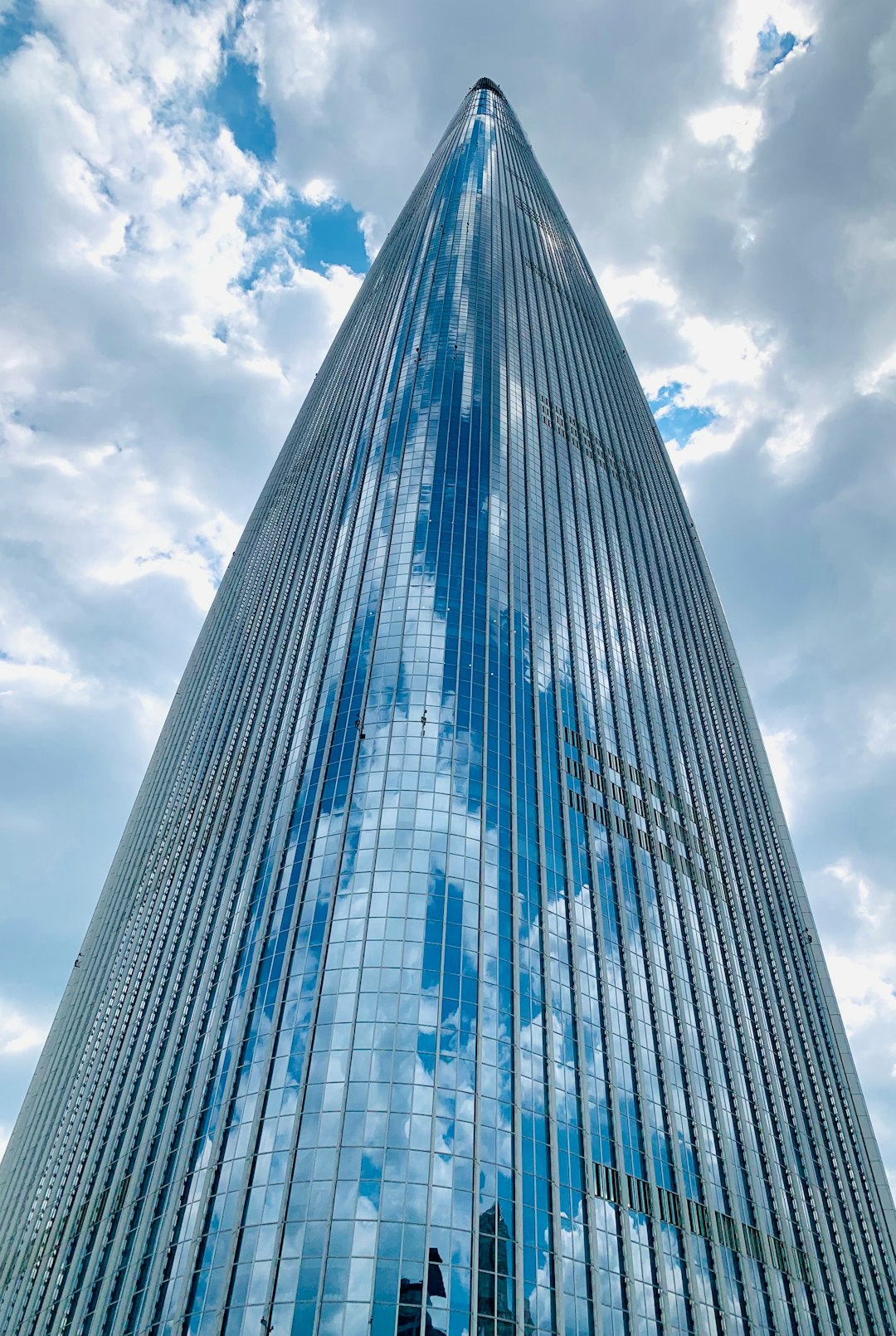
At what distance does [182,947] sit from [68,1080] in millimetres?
33483

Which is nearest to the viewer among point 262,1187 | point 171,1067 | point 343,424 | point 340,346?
point 262,1187

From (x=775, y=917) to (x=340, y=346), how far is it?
4597 inches

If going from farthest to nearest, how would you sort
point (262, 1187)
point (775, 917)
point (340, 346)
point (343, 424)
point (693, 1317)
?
point (340, 346) < point (343, 424) < point (775, 917) < point (693, 1317) < point (262, 1187)

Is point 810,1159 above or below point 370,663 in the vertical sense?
below

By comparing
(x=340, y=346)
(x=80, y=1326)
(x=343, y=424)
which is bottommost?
(x=80, y=1326)

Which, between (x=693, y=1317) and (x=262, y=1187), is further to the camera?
(x=693, y=1317)

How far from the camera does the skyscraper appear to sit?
195 feet

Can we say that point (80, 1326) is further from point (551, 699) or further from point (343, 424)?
point (343, 424)

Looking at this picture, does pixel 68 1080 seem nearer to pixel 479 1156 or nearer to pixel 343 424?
pixel 479 1156

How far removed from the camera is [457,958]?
68.6 m

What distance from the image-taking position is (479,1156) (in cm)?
6050

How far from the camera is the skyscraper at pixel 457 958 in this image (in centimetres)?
5956


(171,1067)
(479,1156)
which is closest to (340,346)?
(171,1067)

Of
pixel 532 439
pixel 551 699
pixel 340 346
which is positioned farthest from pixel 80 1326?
pixel 340 346
